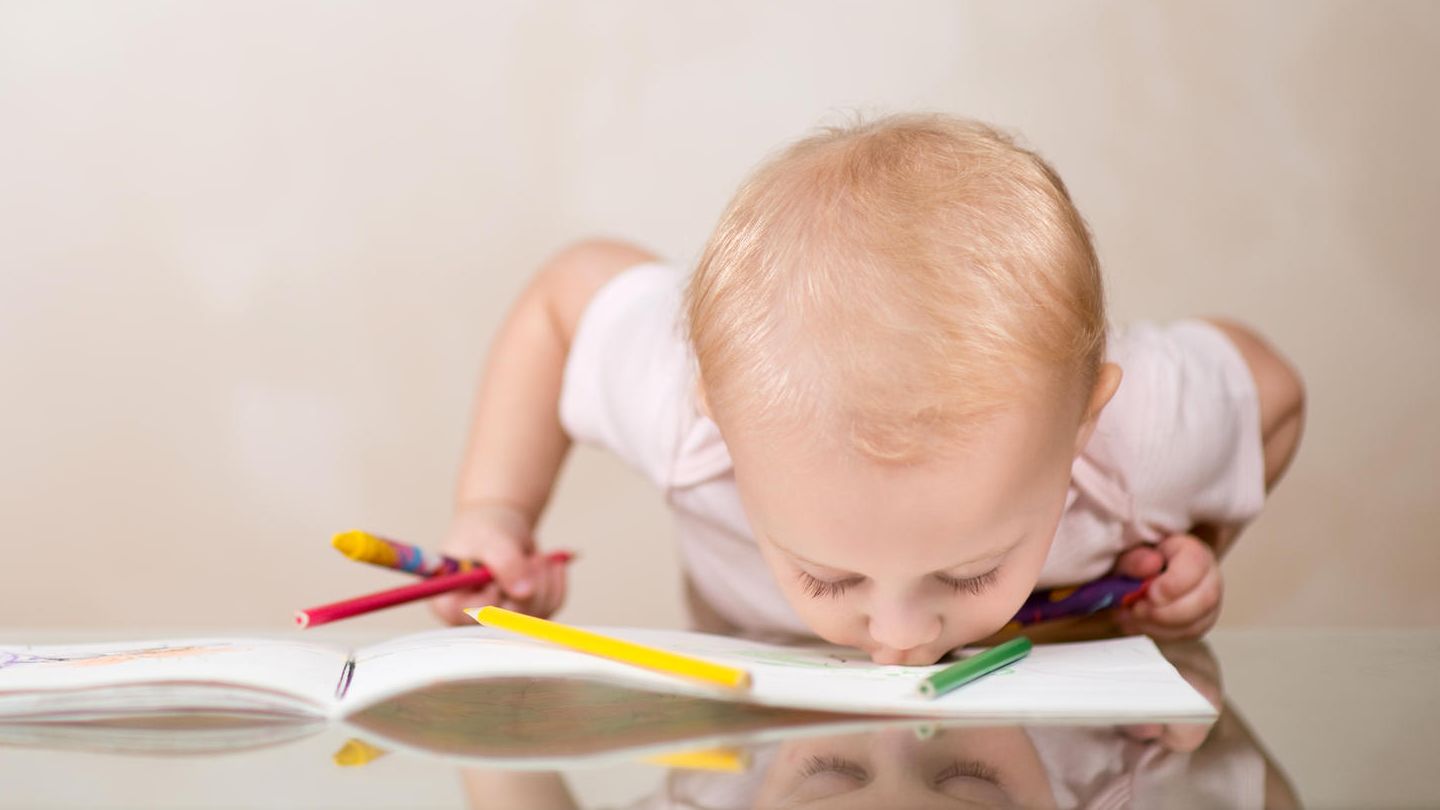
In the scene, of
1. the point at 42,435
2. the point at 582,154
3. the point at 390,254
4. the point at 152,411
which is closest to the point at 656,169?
the point at 582,154

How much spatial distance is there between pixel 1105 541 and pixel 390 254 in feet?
3.47

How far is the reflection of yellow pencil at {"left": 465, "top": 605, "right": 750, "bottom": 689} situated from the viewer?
1.97ft

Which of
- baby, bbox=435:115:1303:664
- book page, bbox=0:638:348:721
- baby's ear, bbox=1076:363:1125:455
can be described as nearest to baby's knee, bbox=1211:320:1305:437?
baby, bbox=435:115:1303:664

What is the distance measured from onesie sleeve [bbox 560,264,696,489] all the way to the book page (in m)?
0.38

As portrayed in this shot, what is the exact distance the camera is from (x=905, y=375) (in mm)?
A: 681

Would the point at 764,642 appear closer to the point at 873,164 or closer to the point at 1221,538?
the point at 873,164

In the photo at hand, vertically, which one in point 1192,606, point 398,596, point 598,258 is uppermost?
point 598,258

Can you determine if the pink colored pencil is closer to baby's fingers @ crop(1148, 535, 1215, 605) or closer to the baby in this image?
the baby

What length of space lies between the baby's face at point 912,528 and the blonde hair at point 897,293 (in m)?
0.02

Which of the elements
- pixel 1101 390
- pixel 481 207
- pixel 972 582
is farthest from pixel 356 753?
pixel 481 207

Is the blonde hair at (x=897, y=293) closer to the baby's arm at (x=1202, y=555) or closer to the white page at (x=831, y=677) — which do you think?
the white page at (x=831, y=677)

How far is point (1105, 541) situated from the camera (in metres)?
0.98

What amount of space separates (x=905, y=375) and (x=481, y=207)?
1.17 m

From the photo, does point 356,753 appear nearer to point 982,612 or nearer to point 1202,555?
point 982,612
